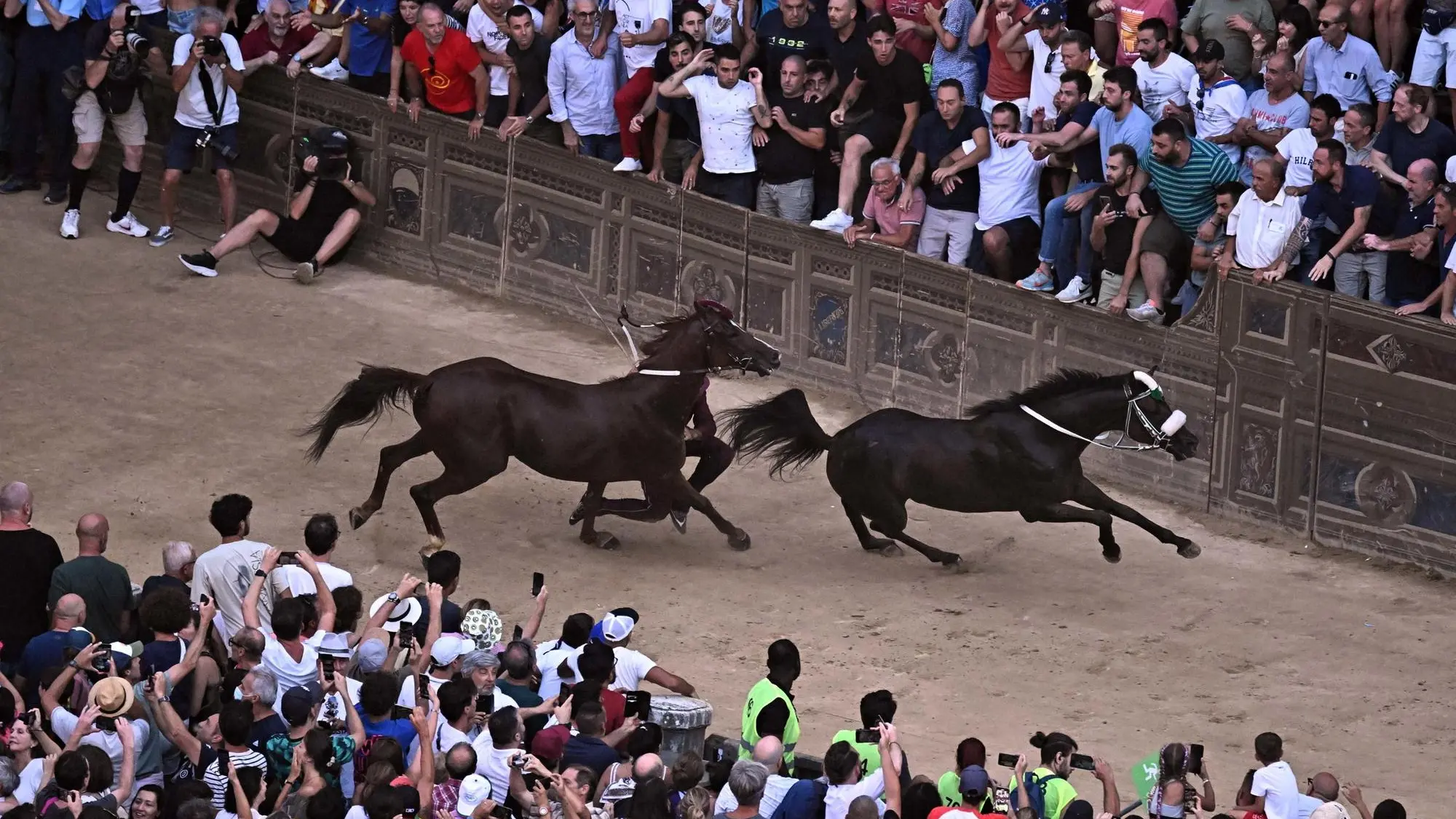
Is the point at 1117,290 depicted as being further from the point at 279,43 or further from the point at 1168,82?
the point at 279,43

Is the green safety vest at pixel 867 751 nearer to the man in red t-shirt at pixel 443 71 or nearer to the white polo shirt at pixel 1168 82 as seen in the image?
the white polo shirt at pixel 1168 82

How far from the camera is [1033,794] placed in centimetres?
895

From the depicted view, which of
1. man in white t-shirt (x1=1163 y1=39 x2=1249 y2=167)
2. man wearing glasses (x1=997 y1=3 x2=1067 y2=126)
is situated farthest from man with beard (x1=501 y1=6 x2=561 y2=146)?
man in white t-shirt (x1=1163 y1=39 x2=1249 y2=167)

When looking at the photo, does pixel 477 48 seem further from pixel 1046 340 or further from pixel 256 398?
pixel 1046 340

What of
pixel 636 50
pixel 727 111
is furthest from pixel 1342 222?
pixel 636 50

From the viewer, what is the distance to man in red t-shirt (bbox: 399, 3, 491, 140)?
704 inches

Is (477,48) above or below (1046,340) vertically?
above

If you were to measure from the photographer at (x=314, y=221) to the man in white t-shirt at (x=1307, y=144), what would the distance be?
7576 millimetres

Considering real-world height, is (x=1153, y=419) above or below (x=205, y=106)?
below

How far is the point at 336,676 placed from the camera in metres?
9.45

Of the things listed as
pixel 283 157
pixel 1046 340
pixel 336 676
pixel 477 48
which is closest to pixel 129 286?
pixel 283 157

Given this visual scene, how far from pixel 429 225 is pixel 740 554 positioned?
548 centimetres

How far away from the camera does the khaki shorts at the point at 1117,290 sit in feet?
50.3

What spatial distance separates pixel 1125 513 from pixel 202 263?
8212 mm
